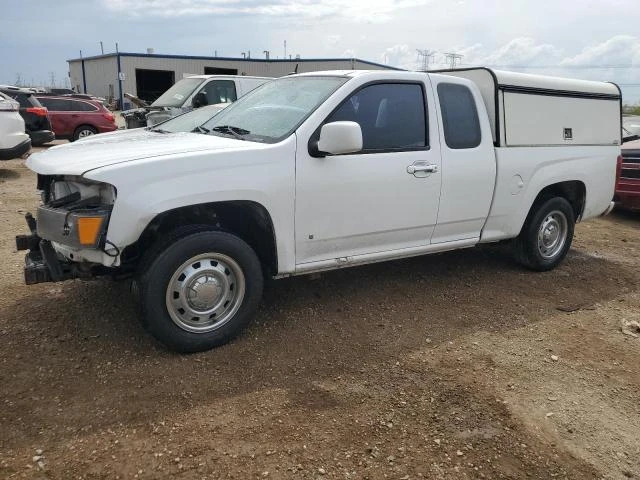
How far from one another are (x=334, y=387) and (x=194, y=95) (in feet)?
29.3

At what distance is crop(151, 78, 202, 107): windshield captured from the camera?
443 inches

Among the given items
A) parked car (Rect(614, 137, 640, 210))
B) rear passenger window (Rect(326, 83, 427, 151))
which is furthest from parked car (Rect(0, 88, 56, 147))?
parked car (Rect(614, 137, 640, 210))

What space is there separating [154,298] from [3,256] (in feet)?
9.38

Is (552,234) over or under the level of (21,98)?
under

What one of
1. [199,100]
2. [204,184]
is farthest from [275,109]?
[199,100]

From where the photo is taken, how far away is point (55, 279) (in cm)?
355

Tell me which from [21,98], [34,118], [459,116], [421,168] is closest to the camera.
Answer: [421,168]

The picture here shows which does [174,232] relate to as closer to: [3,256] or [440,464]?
[440,464]

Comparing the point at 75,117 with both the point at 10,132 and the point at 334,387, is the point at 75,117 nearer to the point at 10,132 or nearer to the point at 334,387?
the point at 10,132

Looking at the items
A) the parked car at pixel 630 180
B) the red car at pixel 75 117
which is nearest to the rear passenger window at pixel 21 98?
the red car at pixel 75 117

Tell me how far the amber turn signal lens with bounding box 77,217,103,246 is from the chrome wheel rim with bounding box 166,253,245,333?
54 centimetres

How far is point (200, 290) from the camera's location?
365 cm

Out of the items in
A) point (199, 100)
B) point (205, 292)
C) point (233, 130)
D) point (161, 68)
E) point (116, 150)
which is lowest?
point (205, 292)

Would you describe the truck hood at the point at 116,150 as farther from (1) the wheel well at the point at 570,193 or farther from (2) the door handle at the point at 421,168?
(1) the wheel well at the point at 570,193
